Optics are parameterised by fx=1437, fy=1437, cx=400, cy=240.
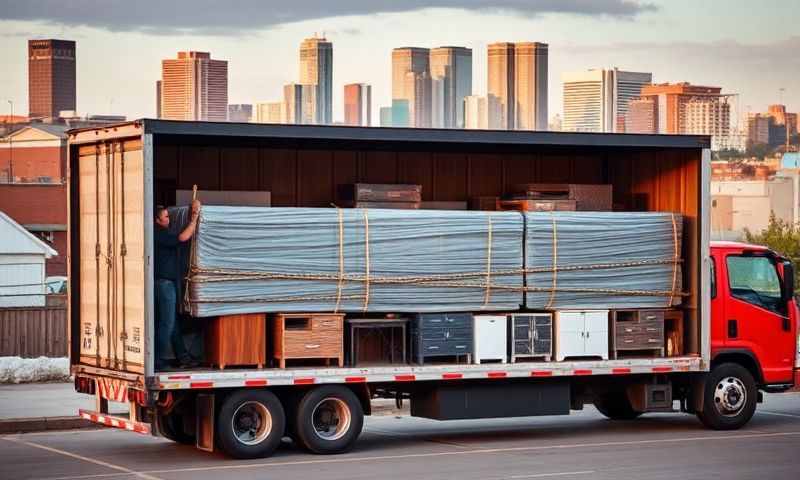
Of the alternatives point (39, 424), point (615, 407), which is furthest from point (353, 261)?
point (615, 407)

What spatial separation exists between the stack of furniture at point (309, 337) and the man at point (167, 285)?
107 centimetres

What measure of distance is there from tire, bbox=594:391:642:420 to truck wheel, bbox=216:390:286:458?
5564 mm

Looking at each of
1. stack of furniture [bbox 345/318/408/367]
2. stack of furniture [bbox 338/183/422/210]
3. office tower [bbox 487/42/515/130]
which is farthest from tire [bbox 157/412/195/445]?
office tower [bbox 487/42/515/130]

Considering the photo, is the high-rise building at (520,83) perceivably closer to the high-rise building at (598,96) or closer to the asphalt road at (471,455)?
the high-rise building at (598,96)

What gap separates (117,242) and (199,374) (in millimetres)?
1813

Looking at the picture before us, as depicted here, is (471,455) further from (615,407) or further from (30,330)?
(30,330)

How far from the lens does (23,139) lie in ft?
347

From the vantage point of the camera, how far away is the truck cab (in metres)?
17.9

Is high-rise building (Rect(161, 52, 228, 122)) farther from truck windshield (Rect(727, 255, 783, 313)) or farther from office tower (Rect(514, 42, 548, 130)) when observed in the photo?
truck windshield (Rect(727, 255, 783, 313))

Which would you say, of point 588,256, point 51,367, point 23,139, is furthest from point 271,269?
point 23,139

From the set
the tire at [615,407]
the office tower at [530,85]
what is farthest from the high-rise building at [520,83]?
the tire at [615,407]

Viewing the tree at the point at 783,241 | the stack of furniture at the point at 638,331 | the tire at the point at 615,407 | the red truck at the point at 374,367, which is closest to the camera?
the red truck at the point at 374,367

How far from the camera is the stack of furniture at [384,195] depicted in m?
17.1

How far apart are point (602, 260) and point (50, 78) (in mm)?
118897
